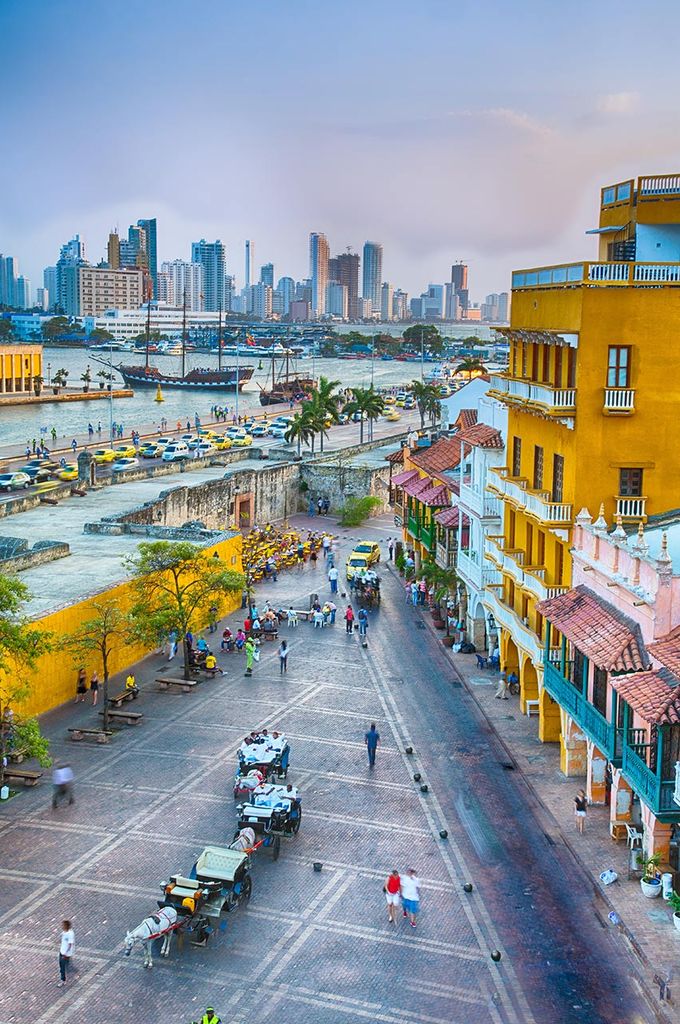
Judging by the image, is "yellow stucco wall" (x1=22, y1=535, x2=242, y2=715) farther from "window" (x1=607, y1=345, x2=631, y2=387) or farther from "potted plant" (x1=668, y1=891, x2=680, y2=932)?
"potted plant" (x1=668, y1=891, x2=680, y2=932)

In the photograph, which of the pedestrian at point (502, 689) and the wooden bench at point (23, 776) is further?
the pedestrian at point (502, 689)

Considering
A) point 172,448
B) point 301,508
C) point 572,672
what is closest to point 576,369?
point 572,672

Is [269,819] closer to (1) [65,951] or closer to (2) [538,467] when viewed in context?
(1) [65,951]

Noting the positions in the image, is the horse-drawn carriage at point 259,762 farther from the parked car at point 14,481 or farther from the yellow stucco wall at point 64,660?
the parked car at point 14,481

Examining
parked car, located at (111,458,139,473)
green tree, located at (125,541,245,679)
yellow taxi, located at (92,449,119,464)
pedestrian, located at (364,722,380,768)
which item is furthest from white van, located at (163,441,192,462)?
pedestrian, located at (364,722,380,768)

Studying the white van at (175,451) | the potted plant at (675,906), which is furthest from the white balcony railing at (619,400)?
the white van at (175,451)

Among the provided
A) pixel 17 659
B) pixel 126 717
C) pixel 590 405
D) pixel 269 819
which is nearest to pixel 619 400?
pixel 590 405
